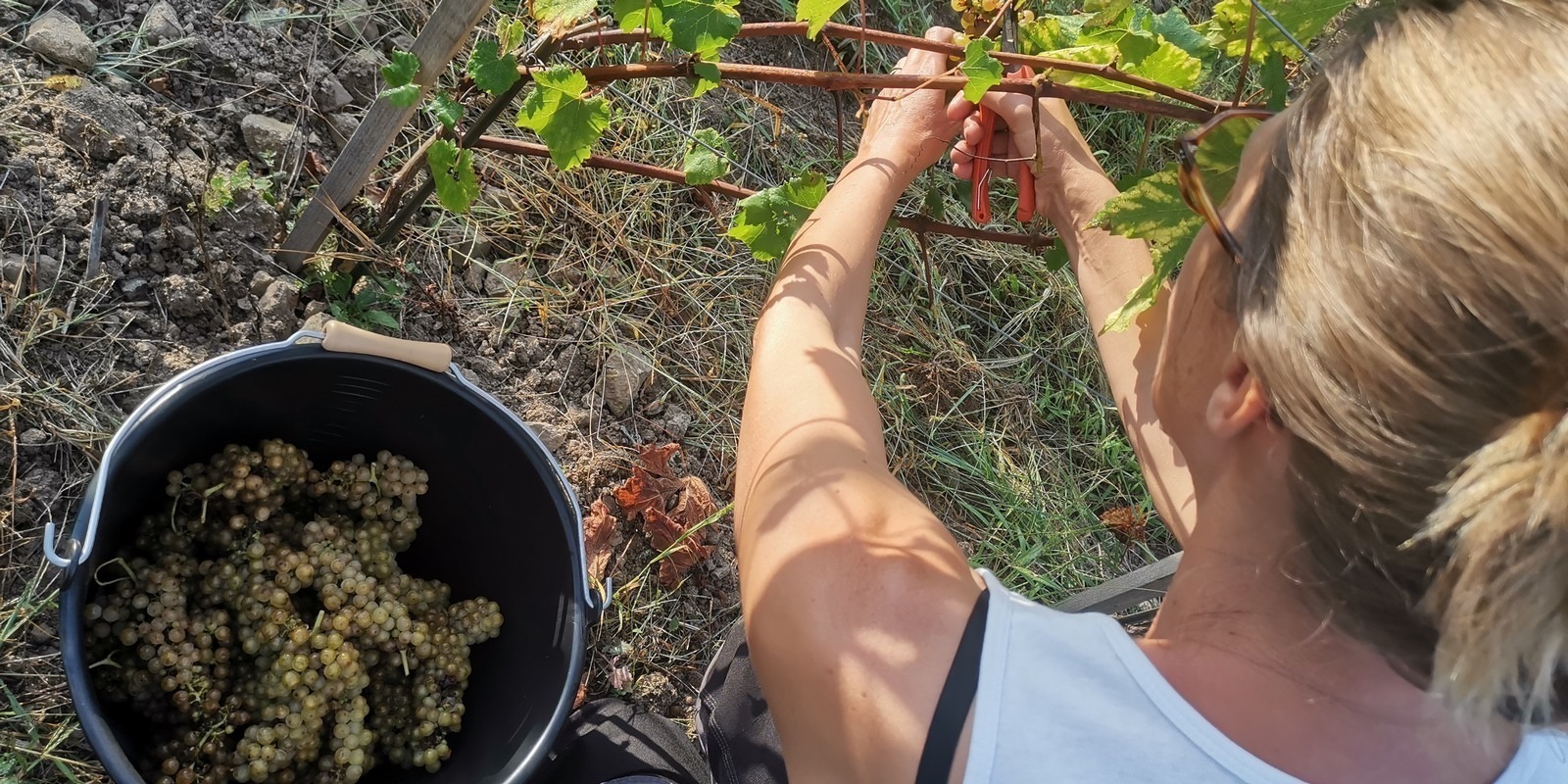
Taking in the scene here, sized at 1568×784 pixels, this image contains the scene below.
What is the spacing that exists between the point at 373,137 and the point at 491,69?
41cm

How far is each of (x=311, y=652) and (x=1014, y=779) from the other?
3.64 ft

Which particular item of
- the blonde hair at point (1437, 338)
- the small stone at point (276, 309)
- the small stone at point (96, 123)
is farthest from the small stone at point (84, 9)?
the blonde hair at point (1437, 338)

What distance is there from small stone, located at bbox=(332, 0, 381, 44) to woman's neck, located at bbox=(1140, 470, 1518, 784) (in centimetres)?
191

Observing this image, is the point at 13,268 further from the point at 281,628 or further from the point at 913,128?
the point at 913,128

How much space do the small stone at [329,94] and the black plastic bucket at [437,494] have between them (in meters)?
0.73

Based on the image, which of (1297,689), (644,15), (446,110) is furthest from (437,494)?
(1297,689)

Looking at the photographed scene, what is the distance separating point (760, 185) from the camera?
8.02 feet

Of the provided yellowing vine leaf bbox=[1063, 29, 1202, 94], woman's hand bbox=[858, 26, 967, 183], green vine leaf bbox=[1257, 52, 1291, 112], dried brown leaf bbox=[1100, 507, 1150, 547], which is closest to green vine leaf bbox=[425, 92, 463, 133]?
woman's hand bbox=[858, 26, 967, 183]

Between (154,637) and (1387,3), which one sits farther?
(154,637)

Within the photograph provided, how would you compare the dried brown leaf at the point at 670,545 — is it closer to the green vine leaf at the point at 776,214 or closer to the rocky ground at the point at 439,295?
the rocky ground at the point at 439,295

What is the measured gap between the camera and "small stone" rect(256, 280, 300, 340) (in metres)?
1.70

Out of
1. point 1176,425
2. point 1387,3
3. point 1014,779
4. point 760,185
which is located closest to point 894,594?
point 1014,779

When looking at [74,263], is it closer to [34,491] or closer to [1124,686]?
[34,491]

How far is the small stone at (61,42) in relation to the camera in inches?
64.6
